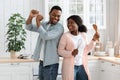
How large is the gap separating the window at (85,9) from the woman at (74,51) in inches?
60.6

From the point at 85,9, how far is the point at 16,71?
5.43 ft

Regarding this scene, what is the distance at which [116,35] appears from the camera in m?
4.90

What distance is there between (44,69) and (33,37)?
5.79 feet

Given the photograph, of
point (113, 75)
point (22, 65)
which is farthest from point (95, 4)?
point (22, 65)

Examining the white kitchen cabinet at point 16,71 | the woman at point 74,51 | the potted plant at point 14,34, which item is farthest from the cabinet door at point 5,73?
the woman at point 74,51

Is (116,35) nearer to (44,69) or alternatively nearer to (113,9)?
(113,9)

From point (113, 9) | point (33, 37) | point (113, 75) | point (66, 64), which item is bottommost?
point (113, 75)

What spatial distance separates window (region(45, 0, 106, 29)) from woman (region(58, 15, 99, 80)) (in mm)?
1540

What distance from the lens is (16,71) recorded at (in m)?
Answer: 4.10

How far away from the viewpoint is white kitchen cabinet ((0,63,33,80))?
406 cm

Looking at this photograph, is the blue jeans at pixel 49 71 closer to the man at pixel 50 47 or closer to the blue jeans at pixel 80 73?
the man at pixel 50 47

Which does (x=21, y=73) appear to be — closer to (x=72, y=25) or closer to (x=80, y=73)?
(x=80, y=73)

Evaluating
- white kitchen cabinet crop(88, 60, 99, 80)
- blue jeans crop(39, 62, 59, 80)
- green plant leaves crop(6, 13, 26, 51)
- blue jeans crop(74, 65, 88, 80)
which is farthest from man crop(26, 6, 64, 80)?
white kitchen cabinet crop(88, 60, 99, 80)

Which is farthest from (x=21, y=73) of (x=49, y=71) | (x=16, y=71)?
(x=49, y=71)
